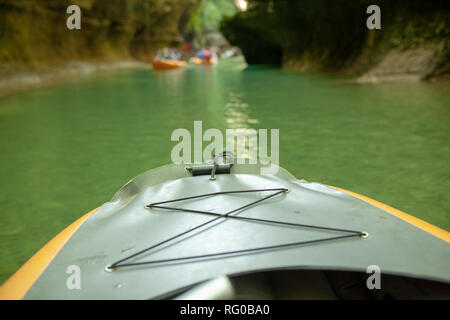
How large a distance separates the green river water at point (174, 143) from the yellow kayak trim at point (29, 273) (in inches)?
34.6

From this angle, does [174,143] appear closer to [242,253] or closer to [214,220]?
[214,220]

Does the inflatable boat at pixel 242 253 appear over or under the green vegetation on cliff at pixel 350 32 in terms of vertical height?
under

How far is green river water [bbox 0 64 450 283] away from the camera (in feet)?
9.36

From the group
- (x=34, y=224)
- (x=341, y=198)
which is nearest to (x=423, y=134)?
(x=341, y=198)

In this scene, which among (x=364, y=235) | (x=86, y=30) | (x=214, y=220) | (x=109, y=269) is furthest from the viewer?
(x=86, y=30)

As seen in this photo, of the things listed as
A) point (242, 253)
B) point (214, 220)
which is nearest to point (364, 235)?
point (242, 253)

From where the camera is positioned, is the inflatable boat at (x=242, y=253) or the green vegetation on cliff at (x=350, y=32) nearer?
the inflatable boat at (x=242, y=253)

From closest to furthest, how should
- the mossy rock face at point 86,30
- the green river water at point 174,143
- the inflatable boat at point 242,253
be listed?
the inflatable boat at point 242,253 < the green river water at point 174,143 < the mossy rock face at point 86,30

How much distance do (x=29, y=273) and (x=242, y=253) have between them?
729 millimetres

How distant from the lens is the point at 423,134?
4.68 meters

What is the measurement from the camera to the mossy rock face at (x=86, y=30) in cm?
1331

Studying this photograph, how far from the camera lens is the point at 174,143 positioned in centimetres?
466

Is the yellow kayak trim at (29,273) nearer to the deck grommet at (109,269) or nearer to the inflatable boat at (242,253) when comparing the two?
the inflatable boat at (242,253)

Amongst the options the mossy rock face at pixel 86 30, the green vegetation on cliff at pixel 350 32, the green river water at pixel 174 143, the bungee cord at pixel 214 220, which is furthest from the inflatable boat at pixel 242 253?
the mossy rock face at pixel 86 30
